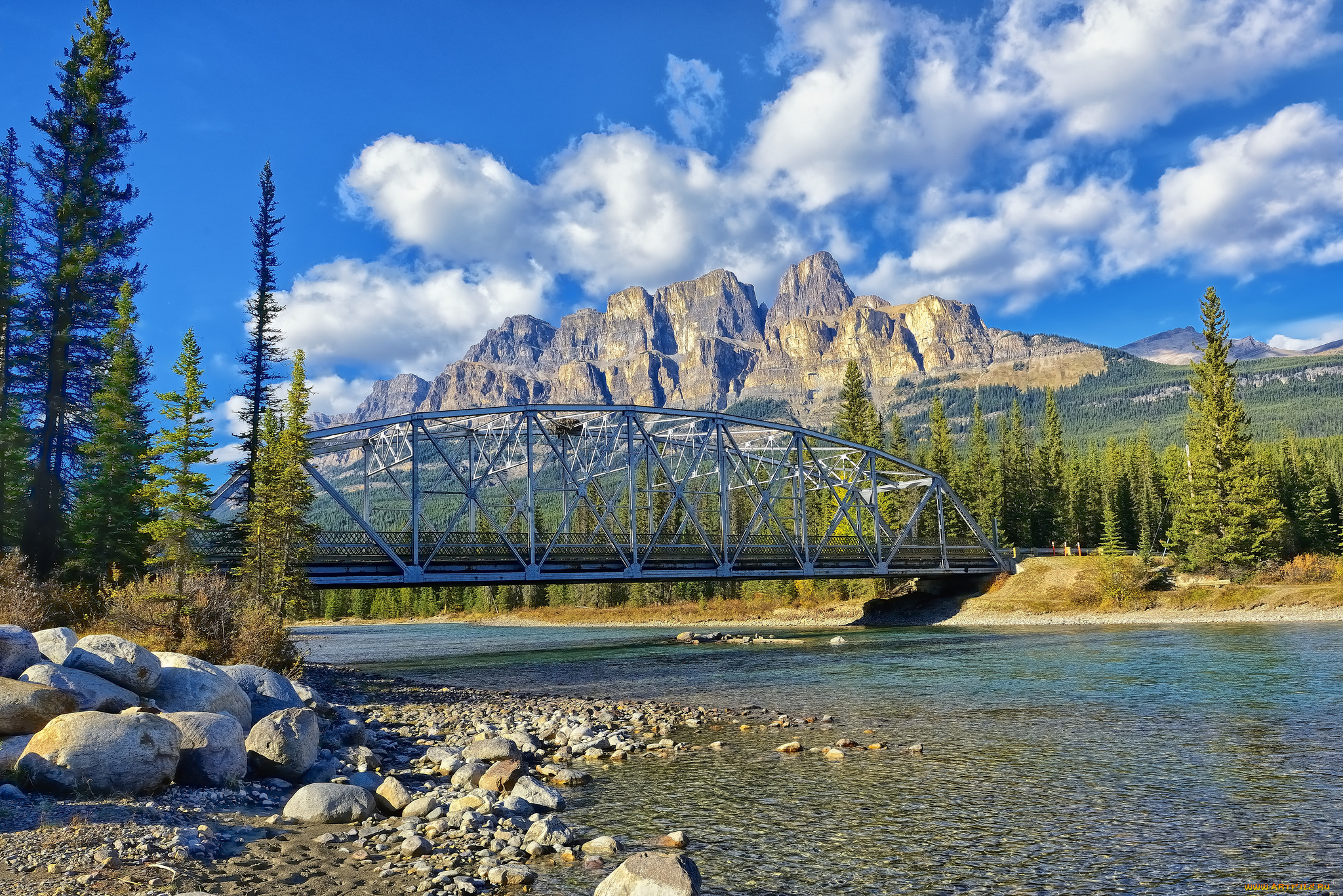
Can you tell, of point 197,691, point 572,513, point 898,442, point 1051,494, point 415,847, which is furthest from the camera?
point 898,442

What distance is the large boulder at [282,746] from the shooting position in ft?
45.8

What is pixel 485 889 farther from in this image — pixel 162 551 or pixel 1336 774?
pixel 162 551

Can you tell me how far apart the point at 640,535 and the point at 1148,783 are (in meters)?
90.1

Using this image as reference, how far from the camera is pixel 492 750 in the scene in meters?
16.8

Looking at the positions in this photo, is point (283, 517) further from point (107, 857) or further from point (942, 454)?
point (942, 454)

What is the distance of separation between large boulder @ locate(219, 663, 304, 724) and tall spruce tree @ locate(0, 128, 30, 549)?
62.3 ft

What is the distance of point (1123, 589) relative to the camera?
58844 millimetres

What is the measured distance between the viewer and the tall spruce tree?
101 feet

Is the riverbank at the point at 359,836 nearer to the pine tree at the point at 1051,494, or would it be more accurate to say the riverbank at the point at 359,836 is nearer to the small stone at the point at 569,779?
the small stone at the point at 569,779

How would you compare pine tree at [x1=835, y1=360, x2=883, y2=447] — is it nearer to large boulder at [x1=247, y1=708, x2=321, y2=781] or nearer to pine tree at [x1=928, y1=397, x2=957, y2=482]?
pine tree at [x1=928, y1=397, x2=957, y2=482]

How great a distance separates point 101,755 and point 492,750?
24.0 feet

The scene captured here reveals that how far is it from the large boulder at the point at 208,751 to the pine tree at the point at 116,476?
2319 centimetres

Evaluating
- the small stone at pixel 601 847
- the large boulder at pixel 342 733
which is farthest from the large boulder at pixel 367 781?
the small stone at pixel 601 847

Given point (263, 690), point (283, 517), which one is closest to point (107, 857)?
point (263, 690)
